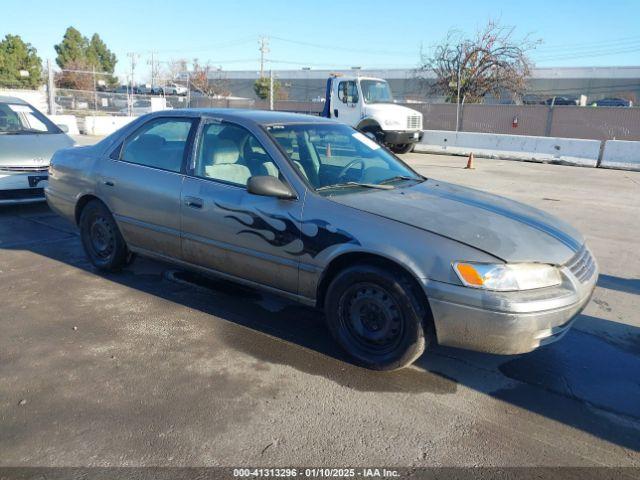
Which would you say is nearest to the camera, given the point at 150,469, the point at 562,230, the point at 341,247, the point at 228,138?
the point at 150,469

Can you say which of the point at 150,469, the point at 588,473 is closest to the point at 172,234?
the point at 150,469

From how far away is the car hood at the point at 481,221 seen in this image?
3262 mm

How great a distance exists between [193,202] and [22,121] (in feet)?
19.1

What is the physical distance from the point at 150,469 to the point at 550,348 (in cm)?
286

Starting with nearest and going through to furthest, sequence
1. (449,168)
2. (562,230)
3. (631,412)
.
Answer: (631,412) → (562,230) → (449,168)

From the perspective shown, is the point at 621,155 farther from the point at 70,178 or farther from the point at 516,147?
the point at 70,178

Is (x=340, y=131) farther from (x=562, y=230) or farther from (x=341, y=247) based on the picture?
(x=562, y=230)

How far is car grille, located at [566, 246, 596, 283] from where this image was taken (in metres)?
3.41

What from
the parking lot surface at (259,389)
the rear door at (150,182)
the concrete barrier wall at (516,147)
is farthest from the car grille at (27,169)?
the concrete barrier wall at (516,147)

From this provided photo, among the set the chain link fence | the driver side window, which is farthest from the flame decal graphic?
the chain link fence

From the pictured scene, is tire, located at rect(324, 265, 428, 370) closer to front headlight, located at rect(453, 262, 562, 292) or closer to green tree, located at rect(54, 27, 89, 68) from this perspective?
front headlight, located at rect(453, 262, 562, 292)

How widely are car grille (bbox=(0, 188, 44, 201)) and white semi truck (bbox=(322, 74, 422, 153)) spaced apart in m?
11.1

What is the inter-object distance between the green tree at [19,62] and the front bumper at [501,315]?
51494 mm

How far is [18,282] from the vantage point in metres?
4.97
